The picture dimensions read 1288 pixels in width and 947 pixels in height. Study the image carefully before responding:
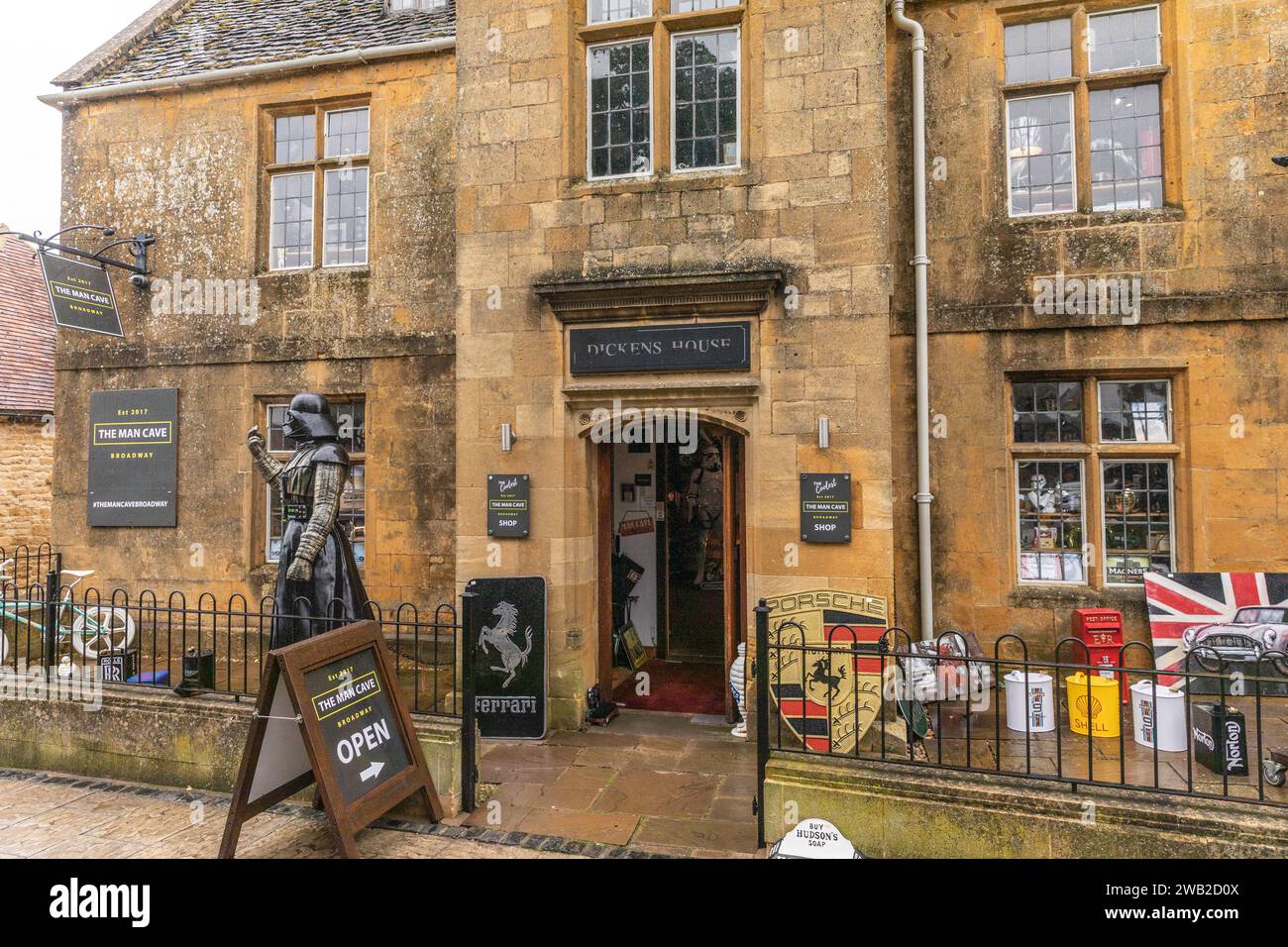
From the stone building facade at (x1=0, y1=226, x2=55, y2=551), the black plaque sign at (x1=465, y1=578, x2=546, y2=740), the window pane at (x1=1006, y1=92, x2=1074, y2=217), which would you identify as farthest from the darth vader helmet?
the stone building facade at (x1=0, y1=226, x2=55, y2=551)

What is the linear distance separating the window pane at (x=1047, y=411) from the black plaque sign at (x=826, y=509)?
7.86 ft

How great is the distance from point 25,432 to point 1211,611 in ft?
60.6

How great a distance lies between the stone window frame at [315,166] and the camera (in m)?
9.13

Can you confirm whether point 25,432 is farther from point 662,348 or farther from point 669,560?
point 662,348

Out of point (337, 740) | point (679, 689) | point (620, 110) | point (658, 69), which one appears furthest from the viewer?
point (679, 689)

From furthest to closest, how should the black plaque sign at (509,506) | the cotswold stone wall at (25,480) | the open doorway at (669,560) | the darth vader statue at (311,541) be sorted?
the cotswold stone wall at (25,480) → the open doorway at (669,560) → the black plaque sign at (509,506) → the darth vader statue at (311,541)

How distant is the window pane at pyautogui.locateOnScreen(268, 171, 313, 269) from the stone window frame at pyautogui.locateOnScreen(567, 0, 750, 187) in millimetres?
4218

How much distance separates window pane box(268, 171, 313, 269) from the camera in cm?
931

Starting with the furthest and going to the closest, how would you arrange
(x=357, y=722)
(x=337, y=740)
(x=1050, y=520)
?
(x=1050, y=520), (x=357, y=722), (x=337, y=740)

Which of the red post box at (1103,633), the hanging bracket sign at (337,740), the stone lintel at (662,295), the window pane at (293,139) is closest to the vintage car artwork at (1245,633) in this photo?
the red post box at (1103,633)

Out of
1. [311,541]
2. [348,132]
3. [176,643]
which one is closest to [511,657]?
[311,541]

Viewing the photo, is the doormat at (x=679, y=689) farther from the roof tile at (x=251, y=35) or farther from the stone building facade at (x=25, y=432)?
the stone building facade at (x=25, y=432)

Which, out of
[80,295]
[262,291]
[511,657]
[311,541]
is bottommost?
[511,657]

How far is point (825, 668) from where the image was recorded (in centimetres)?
566
